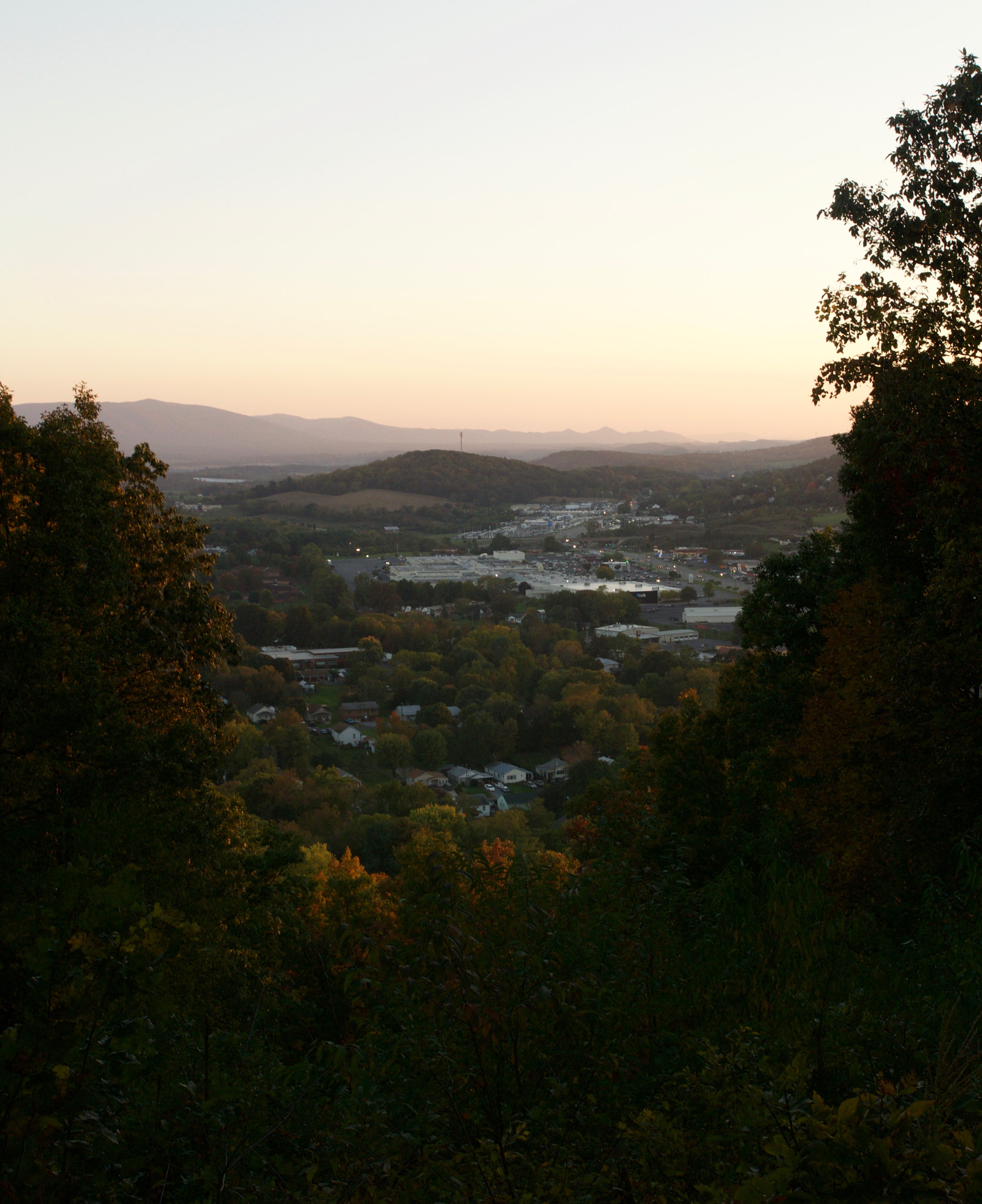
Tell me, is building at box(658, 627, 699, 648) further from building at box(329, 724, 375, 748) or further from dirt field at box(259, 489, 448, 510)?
dirt field at box(259, 489, 448, 510)

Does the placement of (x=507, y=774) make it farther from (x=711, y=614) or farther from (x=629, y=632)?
(x=711, y=614)

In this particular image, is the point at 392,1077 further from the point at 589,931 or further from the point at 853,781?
the point at 853,781

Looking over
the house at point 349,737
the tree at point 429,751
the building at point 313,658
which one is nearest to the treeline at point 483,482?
the building at point 313,658

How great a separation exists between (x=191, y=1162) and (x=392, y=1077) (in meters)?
1.08

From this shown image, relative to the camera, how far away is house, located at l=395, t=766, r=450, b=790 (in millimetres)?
42781

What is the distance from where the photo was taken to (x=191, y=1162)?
8.60ft

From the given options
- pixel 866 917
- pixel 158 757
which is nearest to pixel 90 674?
pixel 158 757

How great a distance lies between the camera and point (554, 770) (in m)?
46.3

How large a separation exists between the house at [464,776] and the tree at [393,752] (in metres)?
2.38

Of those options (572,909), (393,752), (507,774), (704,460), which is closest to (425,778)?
(393,752)

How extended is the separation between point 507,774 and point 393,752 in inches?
245

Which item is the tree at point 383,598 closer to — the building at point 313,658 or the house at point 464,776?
the building at point 313,658

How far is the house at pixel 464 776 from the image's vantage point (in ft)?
145

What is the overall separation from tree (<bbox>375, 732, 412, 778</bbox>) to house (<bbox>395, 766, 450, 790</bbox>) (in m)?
0.38
